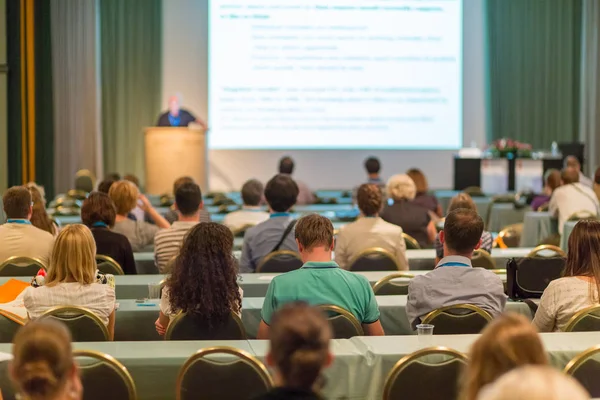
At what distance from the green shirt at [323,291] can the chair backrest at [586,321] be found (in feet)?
2.98

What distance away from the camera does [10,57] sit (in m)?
13.2

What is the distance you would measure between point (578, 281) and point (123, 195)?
13.1ft

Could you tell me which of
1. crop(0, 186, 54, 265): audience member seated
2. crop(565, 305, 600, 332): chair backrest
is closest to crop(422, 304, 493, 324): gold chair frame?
crop(565, 305, 600, 332): chair backrest

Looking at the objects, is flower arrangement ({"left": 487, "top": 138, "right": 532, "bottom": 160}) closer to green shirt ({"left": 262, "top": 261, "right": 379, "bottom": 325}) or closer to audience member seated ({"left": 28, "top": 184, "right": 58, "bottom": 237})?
audience member seated ({"left": 28, "top": 184, "right": 58, "bottom": 237})

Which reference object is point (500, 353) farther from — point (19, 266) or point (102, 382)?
point (19, 266)

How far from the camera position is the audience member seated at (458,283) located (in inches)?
188

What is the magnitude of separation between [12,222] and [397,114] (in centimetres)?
1034

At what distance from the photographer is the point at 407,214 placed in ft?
27.8

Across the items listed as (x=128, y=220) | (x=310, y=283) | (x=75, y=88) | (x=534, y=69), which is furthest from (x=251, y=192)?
(x=534, y=69)

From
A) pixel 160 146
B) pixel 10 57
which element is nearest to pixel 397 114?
pixel 160 146

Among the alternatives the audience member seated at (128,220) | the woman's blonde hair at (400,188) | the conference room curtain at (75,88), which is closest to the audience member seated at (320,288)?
the audience member seated at (128,220)

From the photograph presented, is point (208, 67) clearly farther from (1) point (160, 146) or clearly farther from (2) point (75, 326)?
(2) point (75, 326)

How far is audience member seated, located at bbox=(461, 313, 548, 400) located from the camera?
251 centimetres

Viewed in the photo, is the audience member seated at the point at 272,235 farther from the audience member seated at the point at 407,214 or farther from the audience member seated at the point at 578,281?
the audience member seated at the point at 578,281
